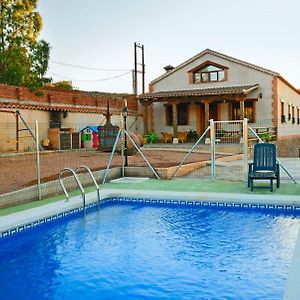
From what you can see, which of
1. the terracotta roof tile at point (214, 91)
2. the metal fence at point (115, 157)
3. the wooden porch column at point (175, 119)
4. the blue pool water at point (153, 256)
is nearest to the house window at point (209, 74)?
the terracotta roof tile at point (214, 91)

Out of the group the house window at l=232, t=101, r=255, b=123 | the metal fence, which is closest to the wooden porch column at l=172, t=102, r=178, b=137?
the metal fence

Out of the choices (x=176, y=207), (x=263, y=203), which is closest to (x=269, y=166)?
(x=263, y=203)

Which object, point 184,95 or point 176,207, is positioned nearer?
point 176,207

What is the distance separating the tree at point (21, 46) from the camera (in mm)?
22531

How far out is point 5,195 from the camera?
28.7ft

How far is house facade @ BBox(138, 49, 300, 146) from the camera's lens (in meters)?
26.1

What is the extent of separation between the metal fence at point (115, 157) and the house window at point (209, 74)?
341 centimetres

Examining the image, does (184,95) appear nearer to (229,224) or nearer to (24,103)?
(24,103)

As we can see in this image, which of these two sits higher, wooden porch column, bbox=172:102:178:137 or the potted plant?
wooden porch column, bbox=172:102:178:137

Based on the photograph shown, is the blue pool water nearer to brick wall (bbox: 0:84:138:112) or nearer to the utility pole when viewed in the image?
brick wall (bbox: 0:84:138:112)

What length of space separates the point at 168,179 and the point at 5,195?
17.7 feet

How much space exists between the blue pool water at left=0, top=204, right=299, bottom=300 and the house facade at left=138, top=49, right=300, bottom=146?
17.5 metres

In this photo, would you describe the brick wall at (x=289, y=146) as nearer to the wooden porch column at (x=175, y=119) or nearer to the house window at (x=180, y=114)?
the wooden porch column at (x=175, y=119)

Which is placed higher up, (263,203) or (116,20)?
(116,20)
